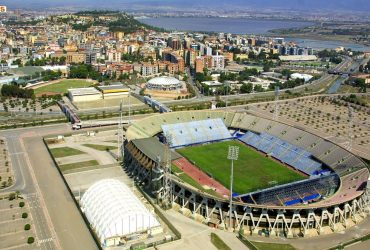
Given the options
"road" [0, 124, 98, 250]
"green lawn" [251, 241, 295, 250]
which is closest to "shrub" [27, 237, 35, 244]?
"road" [0, 124, 98, 250]

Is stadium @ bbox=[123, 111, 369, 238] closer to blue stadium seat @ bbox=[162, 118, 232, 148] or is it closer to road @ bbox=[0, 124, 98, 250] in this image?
blue stadium seat @ bbox=[162, 118, 232, 148]

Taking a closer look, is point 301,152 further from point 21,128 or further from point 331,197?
point 21,128

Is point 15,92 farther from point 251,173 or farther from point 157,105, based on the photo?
point 251,173

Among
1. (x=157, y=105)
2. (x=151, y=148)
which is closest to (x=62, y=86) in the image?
(x=157, y=105)

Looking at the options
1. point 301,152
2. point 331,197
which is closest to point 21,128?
point 301,152

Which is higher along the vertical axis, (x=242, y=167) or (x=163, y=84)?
(x=163, y=84)

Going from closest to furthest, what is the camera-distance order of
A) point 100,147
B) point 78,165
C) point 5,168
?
1. point 5,168
2. point 78,165
3. point 100,147
